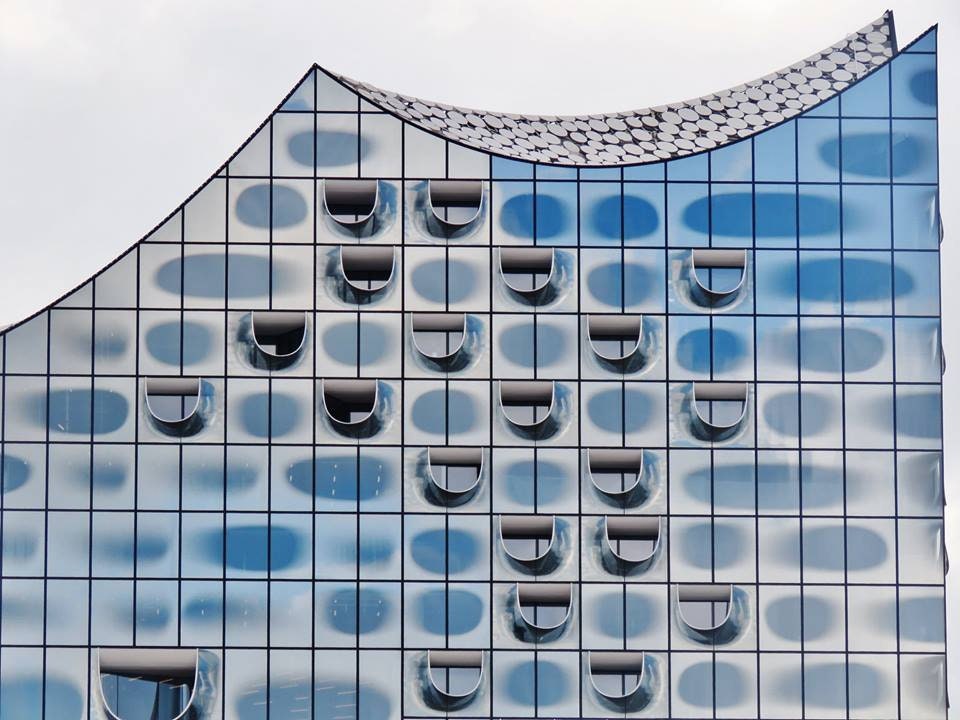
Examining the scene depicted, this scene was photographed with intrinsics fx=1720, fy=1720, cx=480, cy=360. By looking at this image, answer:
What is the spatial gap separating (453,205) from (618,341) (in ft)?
19.9

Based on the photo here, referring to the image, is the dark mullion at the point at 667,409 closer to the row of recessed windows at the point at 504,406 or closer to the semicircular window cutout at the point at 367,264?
the row of recessed windows at the point at 504,406

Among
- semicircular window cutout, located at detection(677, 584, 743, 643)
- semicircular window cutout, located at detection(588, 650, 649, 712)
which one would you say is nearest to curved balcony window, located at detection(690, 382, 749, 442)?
semicircular window cutout, located at detection(677, 584, 743, 643)

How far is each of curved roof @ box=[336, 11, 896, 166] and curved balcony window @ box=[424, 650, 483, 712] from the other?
14.3m

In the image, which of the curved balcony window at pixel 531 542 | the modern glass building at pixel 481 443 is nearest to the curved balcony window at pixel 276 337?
the modern glass building at pixel 481 443

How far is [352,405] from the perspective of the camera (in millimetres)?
48094

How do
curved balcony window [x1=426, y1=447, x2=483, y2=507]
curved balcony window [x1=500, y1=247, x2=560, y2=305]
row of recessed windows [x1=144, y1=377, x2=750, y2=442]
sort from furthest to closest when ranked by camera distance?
curved balcony window [x1=500, y1=247, x2=560, y2=305] → row of recessed windows [x1=144, y1=377, x2=750, y2=442] → curved balcony window [x1=426, y1=447, x2=483, y2=507]

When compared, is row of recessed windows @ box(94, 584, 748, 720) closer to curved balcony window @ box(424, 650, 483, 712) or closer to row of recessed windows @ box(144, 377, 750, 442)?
curved balcony window @ box(424, 650, 483, 712)

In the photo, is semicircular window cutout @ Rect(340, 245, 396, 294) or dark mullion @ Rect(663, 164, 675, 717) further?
semicircular window cutout @ Rect(340, 245, 396, 294)

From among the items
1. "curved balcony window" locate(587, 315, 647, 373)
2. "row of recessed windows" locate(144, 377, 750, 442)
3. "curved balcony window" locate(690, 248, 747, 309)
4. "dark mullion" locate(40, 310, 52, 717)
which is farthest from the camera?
"curved balcony window" locate(690, 248, 747, 309)

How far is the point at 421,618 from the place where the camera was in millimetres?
47031

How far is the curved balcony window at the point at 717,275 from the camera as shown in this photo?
4831 cm

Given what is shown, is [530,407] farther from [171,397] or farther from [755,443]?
A: [171,397]

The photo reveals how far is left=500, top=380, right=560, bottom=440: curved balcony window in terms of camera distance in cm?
4756

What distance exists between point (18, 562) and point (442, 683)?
39.7ft
